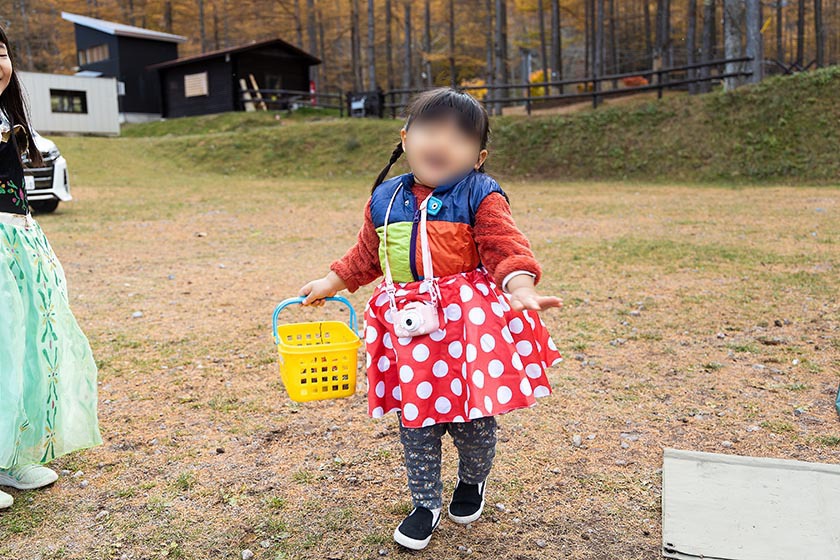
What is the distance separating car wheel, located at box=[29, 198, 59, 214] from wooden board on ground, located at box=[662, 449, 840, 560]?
1156 centimetres

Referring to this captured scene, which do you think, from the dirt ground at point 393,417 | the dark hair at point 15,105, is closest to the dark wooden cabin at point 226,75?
the dirt ground at point 393,417

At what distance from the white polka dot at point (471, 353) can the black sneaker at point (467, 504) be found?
0.62 meters

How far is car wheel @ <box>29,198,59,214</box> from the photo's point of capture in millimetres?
11906

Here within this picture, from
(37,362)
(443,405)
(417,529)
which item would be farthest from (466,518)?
(37,362)

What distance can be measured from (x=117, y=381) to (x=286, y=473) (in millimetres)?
1728

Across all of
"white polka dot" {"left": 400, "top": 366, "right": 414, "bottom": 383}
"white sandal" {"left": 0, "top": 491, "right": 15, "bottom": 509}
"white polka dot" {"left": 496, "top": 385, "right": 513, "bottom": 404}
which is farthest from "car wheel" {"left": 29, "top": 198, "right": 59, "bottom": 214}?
"white polka dot" {"left": 496, "top": 385, "right": 513, "bottom": 404}

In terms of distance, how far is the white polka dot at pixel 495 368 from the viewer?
2.22 metres

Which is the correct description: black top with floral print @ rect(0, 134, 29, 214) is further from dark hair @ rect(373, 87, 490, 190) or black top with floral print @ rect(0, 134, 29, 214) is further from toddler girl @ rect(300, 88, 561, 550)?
dark hair @ rect(373, 87, 490, 190)

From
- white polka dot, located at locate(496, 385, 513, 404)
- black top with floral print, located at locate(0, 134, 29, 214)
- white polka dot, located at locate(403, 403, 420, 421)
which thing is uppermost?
black top with floral print, located at locate(0, 134, 29, 214)

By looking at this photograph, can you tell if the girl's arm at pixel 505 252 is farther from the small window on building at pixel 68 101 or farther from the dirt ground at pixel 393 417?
the small window on building at pixel 68 101

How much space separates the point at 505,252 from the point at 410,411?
0.57 meters

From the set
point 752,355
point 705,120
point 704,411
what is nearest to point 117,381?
point 704,411

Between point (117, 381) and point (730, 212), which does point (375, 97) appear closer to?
point (730, 212)

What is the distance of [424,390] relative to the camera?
228cm
